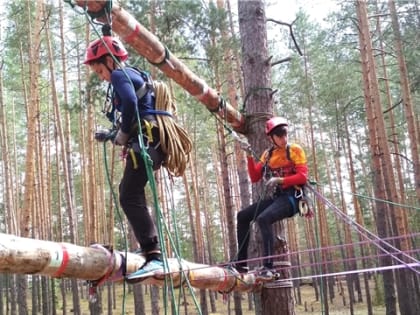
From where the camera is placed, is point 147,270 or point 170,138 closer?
point 147,270

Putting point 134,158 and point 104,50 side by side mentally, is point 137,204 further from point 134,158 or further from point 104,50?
point 104,50

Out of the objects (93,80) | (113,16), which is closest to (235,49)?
(93,80)

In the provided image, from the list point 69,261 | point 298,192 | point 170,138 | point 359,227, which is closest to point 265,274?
point 298,192

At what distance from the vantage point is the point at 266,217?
387 centimetres

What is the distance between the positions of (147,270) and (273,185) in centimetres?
158

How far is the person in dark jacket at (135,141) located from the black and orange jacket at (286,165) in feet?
4.80

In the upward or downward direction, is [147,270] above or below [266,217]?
below

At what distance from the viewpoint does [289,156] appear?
4.04 metres

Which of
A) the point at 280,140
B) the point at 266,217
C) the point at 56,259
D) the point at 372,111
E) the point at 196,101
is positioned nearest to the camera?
the point at 56,259

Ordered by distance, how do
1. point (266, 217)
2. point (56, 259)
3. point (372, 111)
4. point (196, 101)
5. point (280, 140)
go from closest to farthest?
point (56, 259) → point (266, 217) → point (280, 140) → point (372, 111) → point (196, 101)

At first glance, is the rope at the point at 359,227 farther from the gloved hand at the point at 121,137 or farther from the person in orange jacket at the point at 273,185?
the gloved hand at the point at 121,137

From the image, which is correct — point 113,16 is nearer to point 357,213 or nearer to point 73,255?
point 73,255

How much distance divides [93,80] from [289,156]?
6.46 m

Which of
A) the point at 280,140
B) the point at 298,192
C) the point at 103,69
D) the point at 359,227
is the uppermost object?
the point at 103,69
